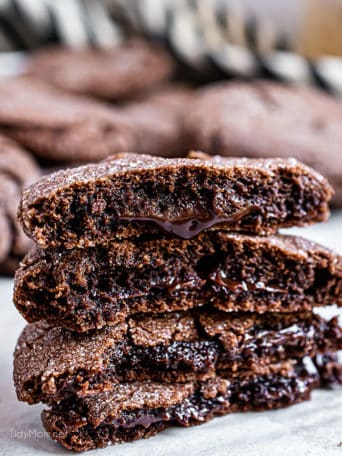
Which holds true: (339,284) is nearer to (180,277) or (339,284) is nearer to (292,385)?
(292,385)

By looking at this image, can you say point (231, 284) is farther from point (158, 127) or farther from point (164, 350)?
point (158, 127)

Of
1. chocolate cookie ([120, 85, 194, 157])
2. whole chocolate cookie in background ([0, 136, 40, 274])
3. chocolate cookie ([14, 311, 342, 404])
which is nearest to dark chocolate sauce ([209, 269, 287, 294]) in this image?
chocolate cookie ([14, 311, 342, 404])

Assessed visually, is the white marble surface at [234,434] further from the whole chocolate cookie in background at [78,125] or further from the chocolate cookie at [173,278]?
the whole chocolate cookie in background at [78,125]

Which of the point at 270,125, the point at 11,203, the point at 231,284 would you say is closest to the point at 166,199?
the point at 231,284

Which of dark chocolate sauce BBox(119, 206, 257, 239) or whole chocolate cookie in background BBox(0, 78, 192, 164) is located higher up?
dark chocolate sauce BBox(119, 206, 257, 239)

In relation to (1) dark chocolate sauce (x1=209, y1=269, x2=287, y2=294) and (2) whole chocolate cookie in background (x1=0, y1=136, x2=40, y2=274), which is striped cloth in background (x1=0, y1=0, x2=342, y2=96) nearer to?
(2) whole chocolate cookie in background (x1=0, y1=136, x2=40, y2=274)

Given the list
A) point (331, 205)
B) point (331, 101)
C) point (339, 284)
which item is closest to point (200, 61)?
point (331, 101)

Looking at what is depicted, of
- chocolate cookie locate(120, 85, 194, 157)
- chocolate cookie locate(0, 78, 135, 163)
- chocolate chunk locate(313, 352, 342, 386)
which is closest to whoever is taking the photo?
chocolate chunk locate(313, 352, 342, 386)

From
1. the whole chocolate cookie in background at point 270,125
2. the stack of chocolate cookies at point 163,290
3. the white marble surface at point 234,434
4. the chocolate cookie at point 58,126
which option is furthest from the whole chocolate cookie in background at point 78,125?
the white marble surface at point 234,434
